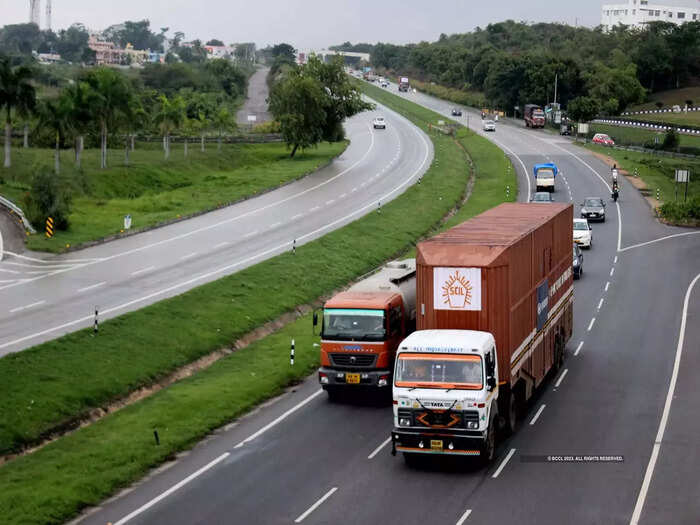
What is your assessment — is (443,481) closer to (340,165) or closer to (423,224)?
(423,224)

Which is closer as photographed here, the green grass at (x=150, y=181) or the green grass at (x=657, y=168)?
the green grass at (x=150, y=181)

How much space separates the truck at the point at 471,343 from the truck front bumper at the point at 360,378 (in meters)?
3.23

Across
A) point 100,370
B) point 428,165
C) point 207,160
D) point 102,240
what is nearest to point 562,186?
point 428,165

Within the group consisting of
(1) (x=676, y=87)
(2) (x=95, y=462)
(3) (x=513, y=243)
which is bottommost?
(2) (x=95, y=462)

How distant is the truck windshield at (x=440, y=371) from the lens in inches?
886

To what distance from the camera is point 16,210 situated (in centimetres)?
5684

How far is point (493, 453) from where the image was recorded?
2378 cm

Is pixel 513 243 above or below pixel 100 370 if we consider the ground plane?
above

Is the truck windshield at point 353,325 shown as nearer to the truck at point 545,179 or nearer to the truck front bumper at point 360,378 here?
the truck front bumper at point 360,378

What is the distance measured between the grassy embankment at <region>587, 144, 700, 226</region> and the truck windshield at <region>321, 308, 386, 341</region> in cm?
4304

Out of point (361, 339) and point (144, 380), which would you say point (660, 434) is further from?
point (144, 380)

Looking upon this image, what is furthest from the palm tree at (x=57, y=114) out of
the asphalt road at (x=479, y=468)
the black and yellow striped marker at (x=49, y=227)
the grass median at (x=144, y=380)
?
the asphalt road at (x=479, y=468)

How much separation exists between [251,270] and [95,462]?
23824mm

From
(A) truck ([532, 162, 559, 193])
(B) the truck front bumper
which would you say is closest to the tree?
(A) truck ([532, 162, 559, 193])
